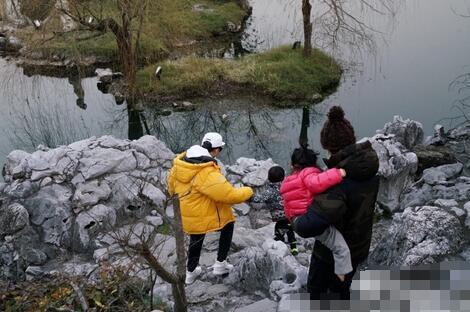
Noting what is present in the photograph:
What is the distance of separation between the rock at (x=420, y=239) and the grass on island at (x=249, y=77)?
370 inches

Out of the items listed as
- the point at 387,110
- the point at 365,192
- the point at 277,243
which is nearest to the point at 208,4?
the point at 387,110

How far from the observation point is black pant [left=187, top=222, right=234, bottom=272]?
4.78 metres

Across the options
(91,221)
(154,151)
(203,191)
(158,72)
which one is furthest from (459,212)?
(158,72)

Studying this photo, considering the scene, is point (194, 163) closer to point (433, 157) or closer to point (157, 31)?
point (433, 157)

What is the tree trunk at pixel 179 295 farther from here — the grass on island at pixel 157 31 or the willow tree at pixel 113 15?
the grass on island at pixel 157 31

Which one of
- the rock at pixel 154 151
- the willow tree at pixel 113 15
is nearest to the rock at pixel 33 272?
the rock at pixel 154 151

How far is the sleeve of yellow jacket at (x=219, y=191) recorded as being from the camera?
4.41m

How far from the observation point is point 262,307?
441 cm

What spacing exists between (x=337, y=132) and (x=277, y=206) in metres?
2.14

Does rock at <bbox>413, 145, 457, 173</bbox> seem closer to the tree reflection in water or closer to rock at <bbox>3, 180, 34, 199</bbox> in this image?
the tree reflection in water

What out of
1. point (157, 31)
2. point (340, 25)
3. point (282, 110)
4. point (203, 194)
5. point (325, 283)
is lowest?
point (325, 283)

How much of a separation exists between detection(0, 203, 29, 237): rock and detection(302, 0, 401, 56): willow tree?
363 inches

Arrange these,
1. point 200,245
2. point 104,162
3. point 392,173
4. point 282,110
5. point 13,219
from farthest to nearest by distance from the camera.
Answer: point 282,110 < point 392,173 < point 104,162 < point 13,219 < point 200,245

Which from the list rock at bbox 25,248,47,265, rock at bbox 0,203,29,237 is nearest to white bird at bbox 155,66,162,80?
rock at bbox 0,203,29,237
